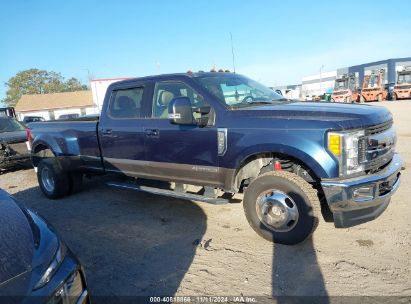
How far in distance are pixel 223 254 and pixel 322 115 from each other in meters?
Answer: 1.80

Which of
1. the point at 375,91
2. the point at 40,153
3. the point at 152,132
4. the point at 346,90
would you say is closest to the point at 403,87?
the point at 375,91

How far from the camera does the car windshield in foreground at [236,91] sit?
455 cm

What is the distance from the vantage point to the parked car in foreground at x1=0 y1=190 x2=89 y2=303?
1.86m

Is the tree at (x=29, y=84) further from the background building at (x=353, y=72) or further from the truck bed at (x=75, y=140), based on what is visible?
the truck bed at (x=75, y=140)

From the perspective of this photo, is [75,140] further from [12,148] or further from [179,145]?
[12,148]

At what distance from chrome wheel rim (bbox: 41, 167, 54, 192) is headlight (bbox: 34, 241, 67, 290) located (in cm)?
452

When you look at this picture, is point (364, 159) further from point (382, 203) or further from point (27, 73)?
point (27, 73)

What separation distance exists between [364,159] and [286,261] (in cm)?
129

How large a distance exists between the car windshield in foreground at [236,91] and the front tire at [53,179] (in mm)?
3280

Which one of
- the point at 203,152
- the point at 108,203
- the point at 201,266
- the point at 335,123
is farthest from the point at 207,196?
the point at 108,203

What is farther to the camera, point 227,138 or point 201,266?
point 227,138

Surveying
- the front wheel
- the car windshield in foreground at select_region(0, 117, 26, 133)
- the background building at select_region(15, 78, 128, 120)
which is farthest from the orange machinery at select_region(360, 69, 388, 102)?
the background building at select_region(15, 78, 128, 120)

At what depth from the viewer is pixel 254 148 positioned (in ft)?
13.1

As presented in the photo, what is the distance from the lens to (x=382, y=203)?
3.77 meters
